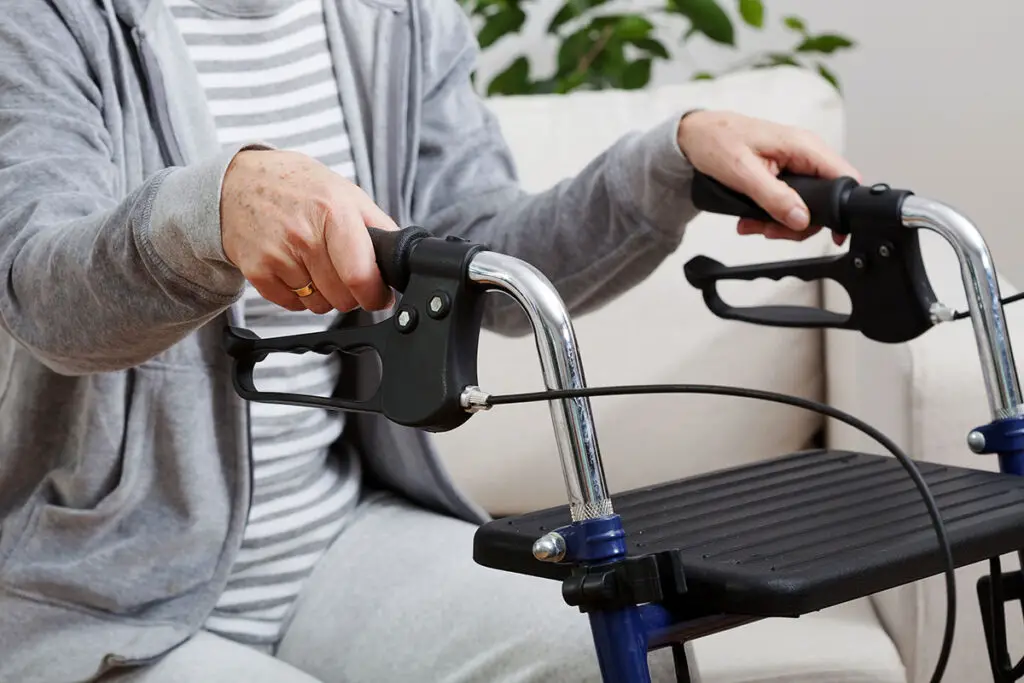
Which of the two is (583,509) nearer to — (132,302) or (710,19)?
(132,302)

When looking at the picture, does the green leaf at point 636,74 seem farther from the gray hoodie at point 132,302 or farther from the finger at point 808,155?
the finger at point 808,155

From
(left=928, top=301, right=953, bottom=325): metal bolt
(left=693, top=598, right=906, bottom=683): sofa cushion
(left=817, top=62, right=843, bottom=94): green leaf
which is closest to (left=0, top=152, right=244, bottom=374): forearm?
(left=928, top=301, right=953, bottom=325): metal bolt

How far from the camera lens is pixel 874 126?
205cm

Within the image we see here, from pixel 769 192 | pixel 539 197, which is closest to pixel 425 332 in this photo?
pixel 769 192

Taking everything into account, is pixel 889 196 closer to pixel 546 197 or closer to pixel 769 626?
pixel 546 197

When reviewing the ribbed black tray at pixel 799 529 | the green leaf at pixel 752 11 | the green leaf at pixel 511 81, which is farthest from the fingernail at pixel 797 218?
the green leaf at pixel 511 81

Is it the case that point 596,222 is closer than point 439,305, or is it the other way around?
point 439,305

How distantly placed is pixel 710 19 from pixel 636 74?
5.3 inches

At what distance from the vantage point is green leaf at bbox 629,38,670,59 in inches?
75.9

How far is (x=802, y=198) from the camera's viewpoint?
0.87m

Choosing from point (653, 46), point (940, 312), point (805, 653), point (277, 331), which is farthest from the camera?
point (653, 46)

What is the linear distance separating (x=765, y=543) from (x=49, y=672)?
478 millimetres

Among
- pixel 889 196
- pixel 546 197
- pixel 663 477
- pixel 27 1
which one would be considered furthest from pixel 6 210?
pixel 663 477

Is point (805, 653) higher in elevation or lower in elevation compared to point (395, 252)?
lower
